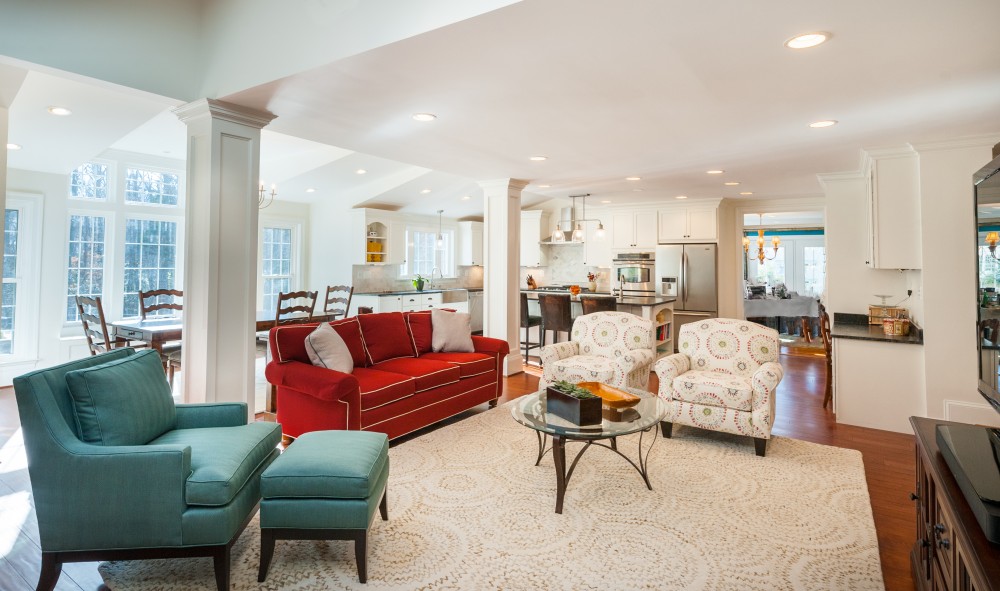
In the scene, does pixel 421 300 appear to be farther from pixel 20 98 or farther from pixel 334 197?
pixel 20 98

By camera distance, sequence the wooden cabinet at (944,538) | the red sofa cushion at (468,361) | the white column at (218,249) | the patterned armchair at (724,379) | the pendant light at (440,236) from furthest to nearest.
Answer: the pendant light at (440,236)
the red sofa cushion at (468,361)
the patterned armchair at (724,379)
the white column at (218,249)
the wooden cabinet at (944,538)

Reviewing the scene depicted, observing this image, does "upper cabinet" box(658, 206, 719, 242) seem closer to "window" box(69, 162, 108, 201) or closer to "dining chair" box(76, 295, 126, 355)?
"dining chair" box(76, 295, 126, 355)

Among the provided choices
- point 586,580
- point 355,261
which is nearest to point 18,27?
point 586,580

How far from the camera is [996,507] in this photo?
4.01 feet

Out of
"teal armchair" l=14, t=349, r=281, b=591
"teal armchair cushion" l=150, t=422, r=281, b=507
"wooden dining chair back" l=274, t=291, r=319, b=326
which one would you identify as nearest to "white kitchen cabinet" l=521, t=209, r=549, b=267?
"wooden dining chair back" l=274, t=291, r=319, b=326

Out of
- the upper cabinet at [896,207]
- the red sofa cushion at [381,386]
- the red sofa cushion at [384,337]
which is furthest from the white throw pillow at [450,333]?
the upper cabinet at [896,207]

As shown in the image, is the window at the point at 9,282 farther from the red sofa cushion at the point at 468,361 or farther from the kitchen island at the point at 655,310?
the kitchen island at the point at 655,310

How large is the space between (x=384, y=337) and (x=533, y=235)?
5482 millimetres

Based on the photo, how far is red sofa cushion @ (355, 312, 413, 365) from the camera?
4.23 metres

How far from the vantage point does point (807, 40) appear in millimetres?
2240

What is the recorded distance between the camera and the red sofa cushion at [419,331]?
15.3 feet

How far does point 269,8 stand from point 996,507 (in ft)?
12.2

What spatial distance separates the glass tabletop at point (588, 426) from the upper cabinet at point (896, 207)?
256cm

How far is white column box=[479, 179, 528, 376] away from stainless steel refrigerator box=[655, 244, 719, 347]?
287cm
